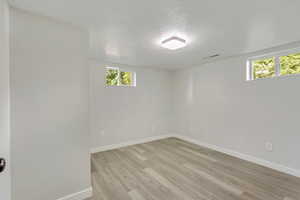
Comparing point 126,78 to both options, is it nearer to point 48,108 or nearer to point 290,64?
point 48,108

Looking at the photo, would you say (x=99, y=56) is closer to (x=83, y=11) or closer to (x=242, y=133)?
(x=83, y=11)

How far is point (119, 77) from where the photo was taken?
12.2 ft

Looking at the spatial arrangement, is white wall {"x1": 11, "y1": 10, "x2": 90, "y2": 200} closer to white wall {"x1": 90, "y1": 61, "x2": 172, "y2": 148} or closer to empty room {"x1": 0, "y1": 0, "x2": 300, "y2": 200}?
empty room {"x1": 0, "y1": 0, "x2": 300, "y2": 200}

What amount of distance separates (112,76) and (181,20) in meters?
2.49

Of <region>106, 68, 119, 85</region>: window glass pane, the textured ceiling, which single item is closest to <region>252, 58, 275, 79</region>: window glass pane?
the textured ceiling

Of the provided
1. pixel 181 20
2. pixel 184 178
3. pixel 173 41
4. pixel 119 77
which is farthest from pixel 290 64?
pixel 119 77

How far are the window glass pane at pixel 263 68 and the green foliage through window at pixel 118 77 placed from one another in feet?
9.69

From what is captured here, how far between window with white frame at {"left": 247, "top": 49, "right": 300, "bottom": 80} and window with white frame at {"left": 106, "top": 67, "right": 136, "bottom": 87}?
9.45 ft

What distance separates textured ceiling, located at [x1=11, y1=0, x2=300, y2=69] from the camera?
1328 mm

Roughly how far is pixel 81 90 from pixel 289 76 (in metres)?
3.38

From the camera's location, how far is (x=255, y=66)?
285 centimetres

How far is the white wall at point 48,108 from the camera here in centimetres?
140

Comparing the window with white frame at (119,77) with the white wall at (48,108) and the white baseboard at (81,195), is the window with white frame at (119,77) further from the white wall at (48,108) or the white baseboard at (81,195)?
the white baseboard at (81,195)

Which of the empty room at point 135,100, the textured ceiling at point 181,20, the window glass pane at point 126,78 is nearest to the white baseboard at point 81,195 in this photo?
the empty room at point 135,100
